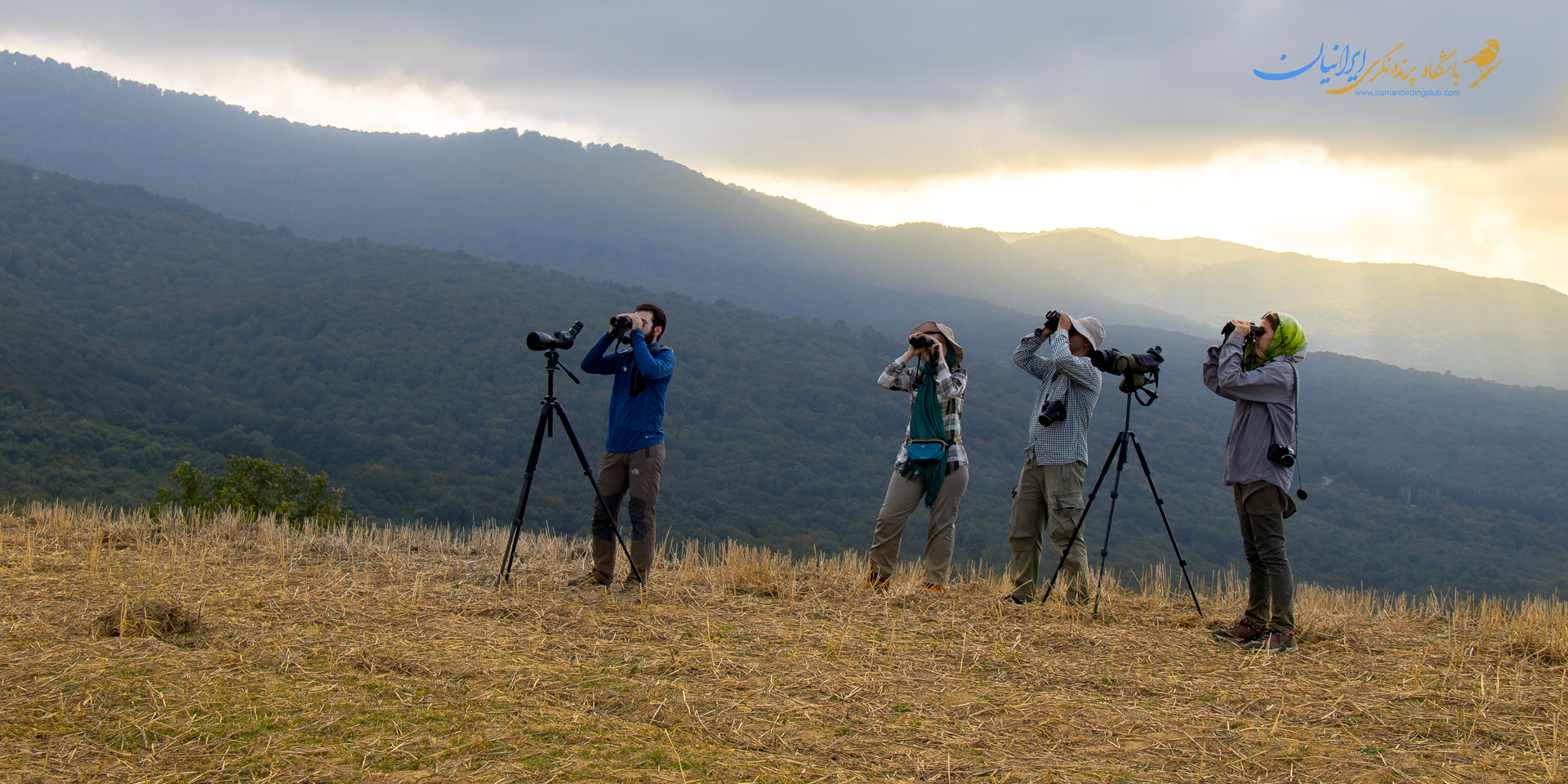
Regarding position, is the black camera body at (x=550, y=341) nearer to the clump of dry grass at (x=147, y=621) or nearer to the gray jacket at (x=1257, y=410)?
the clump of dry grass at (x=147, y=621)

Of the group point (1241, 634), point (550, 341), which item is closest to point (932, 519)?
point (1241, 634)

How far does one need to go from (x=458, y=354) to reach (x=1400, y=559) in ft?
269

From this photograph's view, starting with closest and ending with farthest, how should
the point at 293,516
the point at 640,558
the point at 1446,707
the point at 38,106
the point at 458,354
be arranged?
the point at 1446,707 → the point at 640,558 → the point at 293,516 → the point at 458,354 → the point at 38,106

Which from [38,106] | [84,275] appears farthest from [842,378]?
[38,106]

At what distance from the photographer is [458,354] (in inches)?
3482

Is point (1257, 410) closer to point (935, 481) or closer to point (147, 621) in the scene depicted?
point (935, 481)

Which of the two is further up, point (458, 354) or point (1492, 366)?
point (1492, 366)

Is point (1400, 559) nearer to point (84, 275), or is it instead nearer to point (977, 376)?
point (977, 376)

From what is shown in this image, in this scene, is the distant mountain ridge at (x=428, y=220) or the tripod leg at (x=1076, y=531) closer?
the tripod leg at (x=1076, y=531)

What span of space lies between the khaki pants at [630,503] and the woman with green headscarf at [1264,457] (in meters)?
3.00

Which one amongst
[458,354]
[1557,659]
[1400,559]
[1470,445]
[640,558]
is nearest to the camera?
[1557,659]

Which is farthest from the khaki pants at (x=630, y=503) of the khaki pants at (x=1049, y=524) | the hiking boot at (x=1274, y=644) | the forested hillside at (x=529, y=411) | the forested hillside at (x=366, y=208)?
the forested hillside at (x=366, y=208)

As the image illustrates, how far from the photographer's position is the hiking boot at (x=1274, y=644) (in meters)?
4.18

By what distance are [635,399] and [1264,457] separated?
10.8 feet
